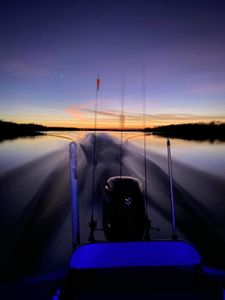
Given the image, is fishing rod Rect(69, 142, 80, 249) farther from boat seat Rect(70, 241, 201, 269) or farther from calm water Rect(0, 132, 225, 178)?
boat seat Rect(70, 241, 201, 269)

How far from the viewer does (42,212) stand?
7.34m

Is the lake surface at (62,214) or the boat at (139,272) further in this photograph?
the lake surface at (62,214)

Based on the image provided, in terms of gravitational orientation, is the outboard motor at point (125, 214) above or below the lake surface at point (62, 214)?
above

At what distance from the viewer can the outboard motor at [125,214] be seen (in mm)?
4598

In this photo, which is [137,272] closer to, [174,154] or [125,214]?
[125,214]

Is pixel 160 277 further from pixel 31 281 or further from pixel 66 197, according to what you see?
pixel 66 197

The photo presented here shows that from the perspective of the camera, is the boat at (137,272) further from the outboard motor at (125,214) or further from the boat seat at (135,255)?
the outboard motor at (125,214)

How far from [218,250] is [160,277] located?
264 cm

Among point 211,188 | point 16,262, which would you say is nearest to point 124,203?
point 16,262

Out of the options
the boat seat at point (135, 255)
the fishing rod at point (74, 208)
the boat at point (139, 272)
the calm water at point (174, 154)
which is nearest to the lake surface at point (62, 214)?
the fishing rod at point (74, 208)

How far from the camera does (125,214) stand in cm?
463

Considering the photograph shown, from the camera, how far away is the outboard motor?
15.1ft

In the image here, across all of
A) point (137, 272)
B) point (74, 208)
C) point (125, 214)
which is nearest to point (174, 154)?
point (125, 214)

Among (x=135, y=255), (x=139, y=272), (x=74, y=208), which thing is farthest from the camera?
(x=74, y=208)
